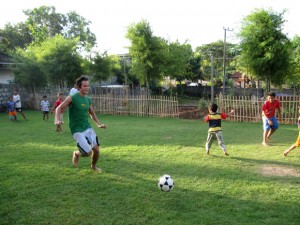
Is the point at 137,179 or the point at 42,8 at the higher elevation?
the point at 42,8

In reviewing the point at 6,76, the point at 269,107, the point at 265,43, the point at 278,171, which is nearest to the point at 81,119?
the point at 278,171

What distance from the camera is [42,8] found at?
44.4m

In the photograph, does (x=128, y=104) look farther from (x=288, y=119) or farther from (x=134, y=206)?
(x=134, y=206)

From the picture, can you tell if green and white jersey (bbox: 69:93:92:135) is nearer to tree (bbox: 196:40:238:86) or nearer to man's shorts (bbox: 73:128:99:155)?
man's shorts (bbox: 73:128:99:155)

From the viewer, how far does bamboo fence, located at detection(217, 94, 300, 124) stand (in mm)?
12586

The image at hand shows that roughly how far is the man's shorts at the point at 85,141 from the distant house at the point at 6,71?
2018 centimetres

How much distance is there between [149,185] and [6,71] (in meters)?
23.1

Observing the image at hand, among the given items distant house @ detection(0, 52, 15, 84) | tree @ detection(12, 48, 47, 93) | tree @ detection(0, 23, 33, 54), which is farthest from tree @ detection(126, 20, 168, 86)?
tree @ detection(0, 23, 33, 54)

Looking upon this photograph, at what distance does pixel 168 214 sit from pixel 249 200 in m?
1.29

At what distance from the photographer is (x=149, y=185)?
4.89 metres

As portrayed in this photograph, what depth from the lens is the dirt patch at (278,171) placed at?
5.45m

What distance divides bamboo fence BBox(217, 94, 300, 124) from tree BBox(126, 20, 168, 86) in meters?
6.45

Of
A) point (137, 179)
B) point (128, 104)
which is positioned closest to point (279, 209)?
point (137, 179)

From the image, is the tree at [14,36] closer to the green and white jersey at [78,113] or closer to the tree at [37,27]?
the tree at [37,27]
